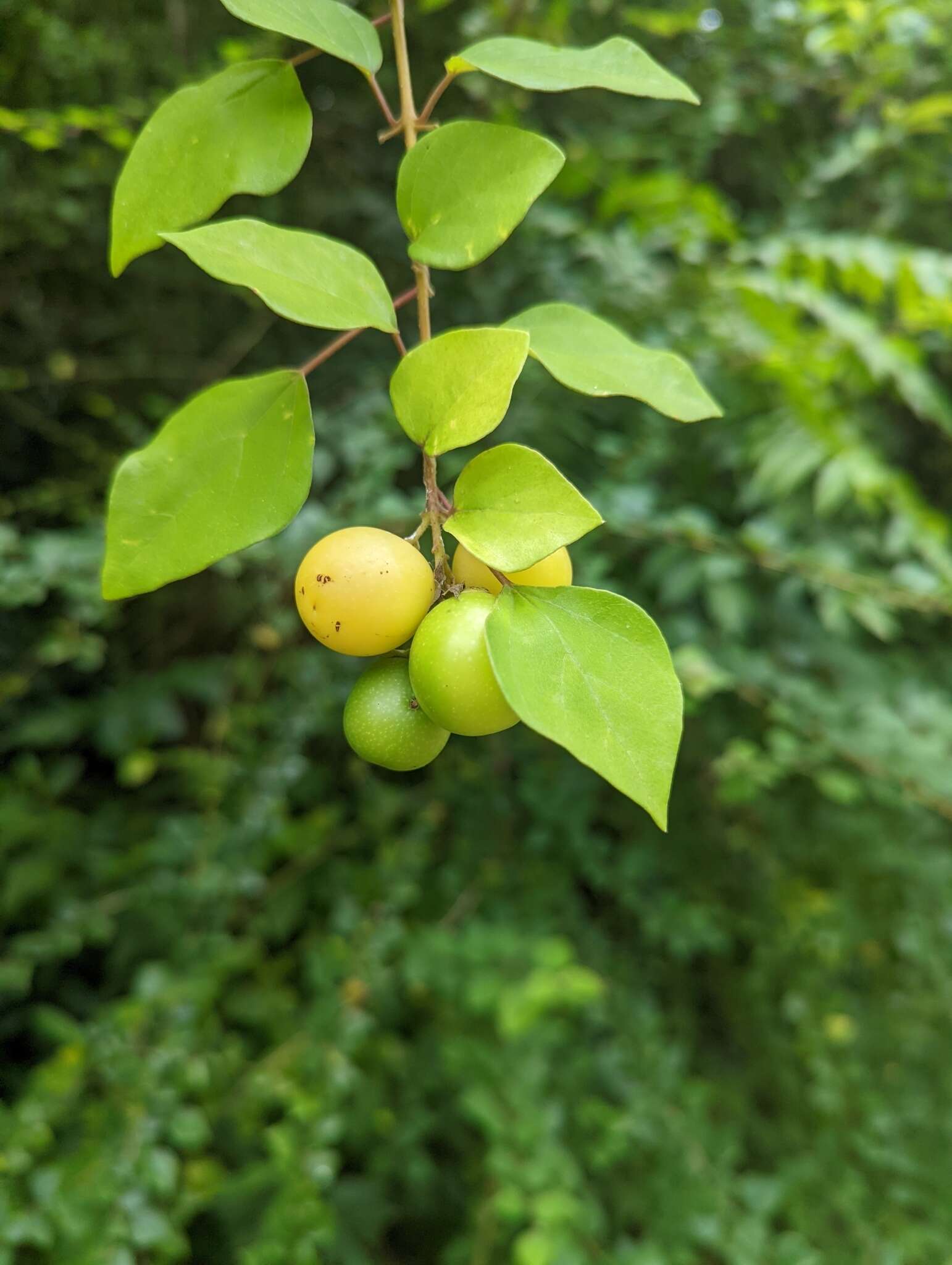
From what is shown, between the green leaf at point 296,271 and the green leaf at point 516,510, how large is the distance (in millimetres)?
73

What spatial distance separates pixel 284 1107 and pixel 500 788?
52 centimetres

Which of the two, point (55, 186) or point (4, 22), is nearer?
point (4, 22)

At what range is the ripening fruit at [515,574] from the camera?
37 centimetres

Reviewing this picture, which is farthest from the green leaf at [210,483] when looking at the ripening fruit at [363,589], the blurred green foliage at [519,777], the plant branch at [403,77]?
the blurred green foliage at [519,777]

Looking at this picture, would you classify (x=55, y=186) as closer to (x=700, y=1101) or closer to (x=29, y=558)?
(x=29, y=558)

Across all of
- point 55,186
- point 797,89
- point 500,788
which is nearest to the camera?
point 55,186

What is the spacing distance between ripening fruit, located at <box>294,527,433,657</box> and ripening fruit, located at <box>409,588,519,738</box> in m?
0.02

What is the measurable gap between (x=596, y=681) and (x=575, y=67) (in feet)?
0.93

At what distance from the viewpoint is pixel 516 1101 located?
95 centimetres

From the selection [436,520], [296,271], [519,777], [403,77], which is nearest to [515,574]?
[436,520]

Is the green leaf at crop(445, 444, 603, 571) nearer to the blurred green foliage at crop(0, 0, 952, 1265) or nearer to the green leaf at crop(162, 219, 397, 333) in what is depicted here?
the green leaf at crop(162, 219, 397, 333)

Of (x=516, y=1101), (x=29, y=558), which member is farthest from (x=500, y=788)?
(x=29, y=558)

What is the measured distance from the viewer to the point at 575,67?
38cm

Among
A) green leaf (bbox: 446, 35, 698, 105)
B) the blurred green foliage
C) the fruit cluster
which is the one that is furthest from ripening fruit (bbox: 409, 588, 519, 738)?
the blurred green foliage
